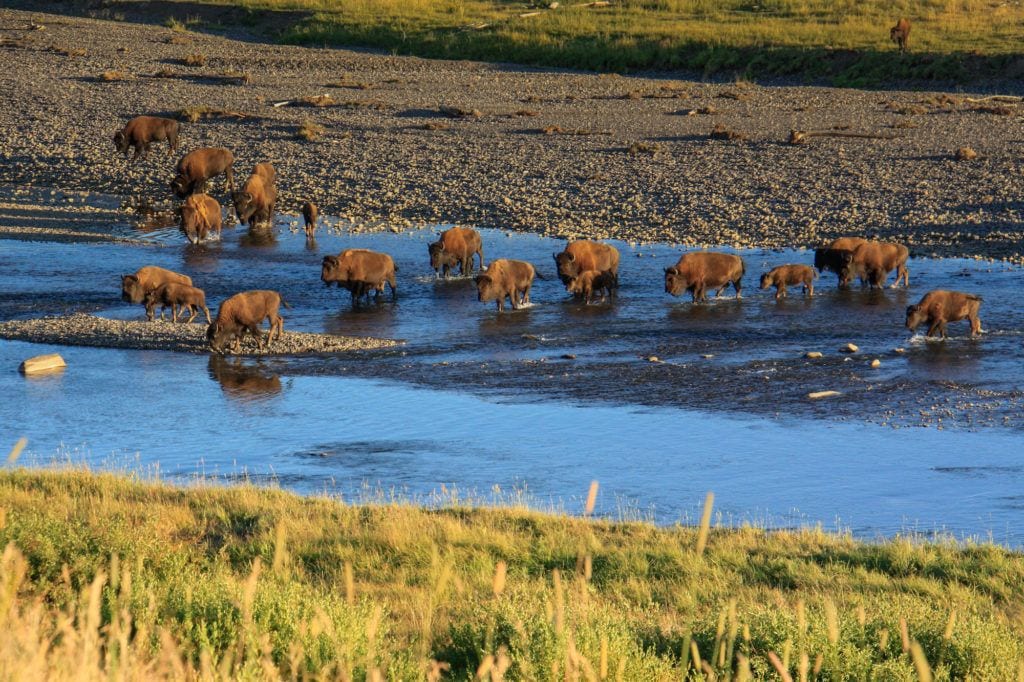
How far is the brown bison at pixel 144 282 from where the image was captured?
1964cm

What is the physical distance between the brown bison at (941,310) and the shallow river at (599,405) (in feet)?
0.94

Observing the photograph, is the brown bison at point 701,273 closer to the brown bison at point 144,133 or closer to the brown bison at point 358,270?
the brown bison at point 358,270

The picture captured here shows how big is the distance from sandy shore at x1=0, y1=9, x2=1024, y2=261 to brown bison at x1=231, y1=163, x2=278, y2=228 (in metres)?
1.79

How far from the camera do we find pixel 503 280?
19.9 metres

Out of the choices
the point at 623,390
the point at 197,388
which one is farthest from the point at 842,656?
the point at 197,388

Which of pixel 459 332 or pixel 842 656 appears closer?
pixel 842 656

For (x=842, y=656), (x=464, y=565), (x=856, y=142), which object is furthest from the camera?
(x=856, y=142)

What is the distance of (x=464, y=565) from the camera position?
9.17 meters

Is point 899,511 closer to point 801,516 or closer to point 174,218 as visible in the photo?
point 801,516

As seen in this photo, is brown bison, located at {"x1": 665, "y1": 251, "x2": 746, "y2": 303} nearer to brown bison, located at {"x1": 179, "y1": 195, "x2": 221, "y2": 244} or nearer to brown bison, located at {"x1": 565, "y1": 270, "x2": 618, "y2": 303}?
brown bison, located at {"x1": 565, "y1": 270, "x2": 618, "y2": 303}

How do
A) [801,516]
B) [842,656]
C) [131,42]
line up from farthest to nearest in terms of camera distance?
1. [131,42]
2. [801,516]
3. [842,656]

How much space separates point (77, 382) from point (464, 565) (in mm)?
8856

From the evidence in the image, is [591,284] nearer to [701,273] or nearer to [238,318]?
[701,273]

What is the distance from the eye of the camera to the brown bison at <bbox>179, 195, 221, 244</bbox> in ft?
84.3
